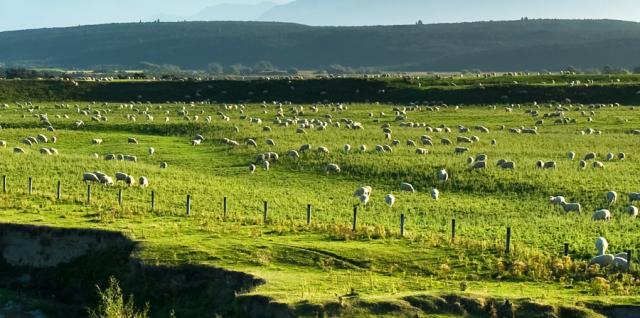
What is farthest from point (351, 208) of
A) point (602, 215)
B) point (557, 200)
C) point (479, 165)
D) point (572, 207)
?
point (479, 165)

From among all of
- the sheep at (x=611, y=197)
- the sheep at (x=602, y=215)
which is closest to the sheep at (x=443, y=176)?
the sheep at (x=611, y=197)

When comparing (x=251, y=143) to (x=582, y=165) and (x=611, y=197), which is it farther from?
(x=611, y=197)

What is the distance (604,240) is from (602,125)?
150ft

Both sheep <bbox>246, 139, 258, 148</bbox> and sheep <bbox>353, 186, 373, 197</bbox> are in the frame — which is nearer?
sheep <bbox>353, 186, 373, 197</bbox>

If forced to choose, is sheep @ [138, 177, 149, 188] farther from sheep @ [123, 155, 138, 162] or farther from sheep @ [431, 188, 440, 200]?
sheep @ [431, 188, 440, 200]

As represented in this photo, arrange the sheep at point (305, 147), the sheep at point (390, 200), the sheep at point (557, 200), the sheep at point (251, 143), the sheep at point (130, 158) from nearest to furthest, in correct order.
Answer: the sheep at point (557, 200), the sheep at point (390, 200), the sheep at point (130, 158), the sheep at point (305, 147), the sheep at point (251, 143)

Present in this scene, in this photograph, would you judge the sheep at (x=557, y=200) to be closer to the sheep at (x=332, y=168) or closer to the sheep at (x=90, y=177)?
the sheep at (x=332, y=168)

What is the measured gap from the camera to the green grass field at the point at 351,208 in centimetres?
2512

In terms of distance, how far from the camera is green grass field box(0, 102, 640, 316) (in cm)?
2512

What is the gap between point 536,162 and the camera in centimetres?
4784

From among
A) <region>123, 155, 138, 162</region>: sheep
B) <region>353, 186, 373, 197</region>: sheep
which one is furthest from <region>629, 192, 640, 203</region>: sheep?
<region>123, 155, 138, 162</region>: sheep

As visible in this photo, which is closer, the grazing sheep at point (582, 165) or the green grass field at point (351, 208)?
the green grass field at point (351, 208)

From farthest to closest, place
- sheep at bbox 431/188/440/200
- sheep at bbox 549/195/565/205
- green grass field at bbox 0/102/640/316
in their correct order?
sheep at bbox 431/188/440/200 < sheep at bbox 549/195/565/205 < green grass field at bbox 0/102/640/316

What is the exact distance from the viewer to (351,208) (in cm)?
3700
